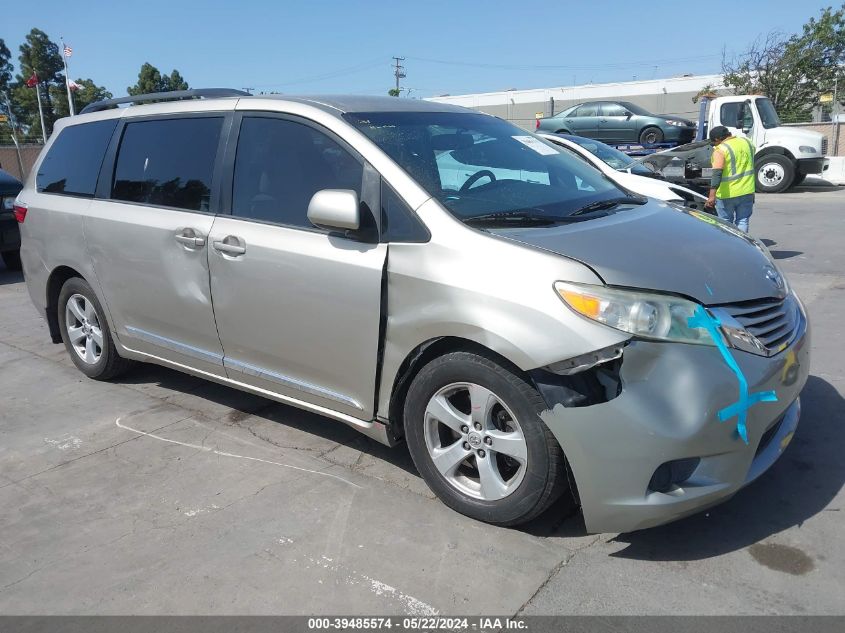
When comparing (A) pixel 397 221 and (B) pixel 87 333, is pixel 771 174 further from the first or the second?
(A) pixel 397 221

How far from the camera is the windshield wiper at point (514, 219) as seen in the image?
3260 mm

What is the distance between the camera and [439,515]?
3.36 metres

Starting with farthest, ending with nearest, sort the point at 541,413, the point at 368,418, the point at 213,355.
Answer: the point at 213,355, the point at 368,418, the point at 541,413

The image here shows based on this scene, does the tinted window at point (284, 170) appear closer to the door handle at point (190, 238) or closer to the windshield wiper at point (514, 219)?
the door handle at point (190, 238)

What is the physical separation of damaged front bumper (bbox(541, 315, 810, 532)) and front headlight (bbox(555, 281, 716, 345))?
0.05 meters

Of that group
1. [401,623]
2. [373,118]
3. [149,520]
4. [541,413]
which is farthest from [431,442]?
[373,118]

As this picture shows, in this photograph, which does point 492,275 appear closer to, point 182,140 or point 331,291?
point 331,291

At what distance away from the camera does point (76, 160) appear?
5.21 m

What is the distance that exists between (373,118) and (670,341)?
191 centimetres

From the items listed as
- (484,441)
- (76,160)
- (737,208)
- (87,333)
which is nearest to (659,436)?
(484,441)

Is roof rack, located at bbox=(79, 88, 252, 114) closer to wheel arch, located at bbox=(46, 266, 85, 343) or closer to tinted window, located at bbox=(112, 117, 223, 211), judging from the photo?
tinted window, located at bbox=(112, 117, 223, 211)

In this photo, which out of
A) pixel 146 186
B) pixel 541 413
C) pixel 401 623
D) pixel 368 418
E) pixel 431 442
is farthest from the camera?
pixel 146 186

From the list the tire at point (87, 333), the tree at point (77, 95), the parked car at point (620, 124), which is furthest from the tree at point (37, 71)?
the tire at point (87, 333)

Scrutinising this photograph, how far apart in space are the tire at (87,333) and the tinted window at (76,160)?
27.0 inches
